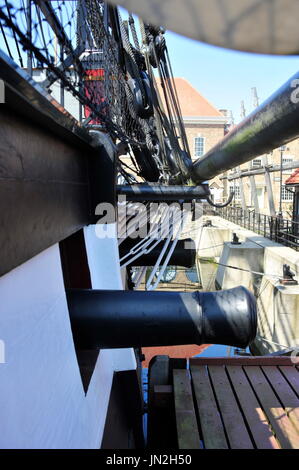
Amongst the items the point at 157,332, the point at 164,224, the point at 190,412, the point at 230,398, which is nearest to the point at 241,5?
Result: the point at 157,332

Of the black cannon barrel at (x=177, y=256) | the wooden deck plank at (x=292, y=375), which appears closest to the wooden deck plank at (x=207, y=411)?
the wooden deck plank at (x=292, y=375)

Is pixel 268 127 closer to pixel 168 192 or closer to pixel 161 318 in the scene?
pixel 161 318

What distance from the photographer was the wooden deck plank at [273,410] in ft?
6.85

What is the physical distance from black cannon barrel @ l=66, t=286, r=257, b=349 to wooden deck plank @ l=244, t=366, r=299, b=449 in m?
1.25

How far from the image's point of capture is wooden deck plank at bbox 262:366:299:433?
2297 mm

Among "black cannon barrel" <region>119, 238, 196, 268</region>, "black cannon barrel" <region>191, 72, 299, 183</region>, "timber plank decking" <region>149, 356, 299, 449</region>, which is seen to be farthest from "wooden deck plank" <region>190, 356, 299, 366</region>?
"black cannon barrel" <region>191, 72, 299, 183</region>

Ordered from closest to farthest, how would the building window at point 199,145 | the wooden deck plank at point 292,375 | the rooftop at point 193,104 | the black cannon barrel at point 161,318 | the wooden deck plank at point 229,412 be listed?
the black cannon barrel at point 161,318 < the wooden deck plank at point 229,412 < the wooden deck plank at point 292,375 < the building window at point 199,145 < the rooftop at point 193,104

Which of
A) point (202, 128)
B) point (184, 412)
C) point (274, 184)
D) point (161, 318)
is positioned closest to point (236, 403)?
point (184, 412)

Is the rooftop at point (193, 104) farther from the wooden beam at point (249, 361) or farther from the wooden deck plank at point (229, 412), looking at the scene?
the wooden deck plank at point (229, 412)

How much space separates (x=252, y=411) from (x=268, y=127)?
218 cm

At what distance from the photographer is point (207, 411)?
2.33m

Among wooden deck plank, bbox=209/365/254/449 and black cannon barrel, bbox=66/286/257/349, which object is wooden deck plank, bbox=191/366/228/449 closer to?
wooden deck plank, bbox=209/365/254/449
